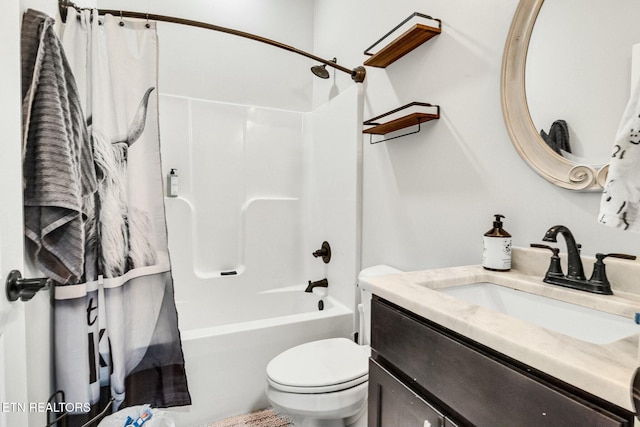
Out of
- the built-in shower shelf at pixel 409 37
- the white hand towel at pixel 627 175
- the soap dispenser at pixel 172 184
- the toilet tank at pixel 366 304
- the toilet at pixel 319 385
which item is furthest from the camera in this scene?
the soap dispenser at pixel 172 184

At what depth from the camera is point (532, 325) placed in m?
0.57

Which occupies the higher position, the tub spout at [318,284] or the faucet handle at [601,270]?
the faucet handle at [601,270]

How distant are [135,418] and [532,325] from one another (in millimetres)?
1452

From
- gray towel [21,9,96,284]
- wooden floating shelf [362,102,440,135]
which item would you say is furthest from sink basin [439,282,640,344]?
gray towel [21,9,96,284]

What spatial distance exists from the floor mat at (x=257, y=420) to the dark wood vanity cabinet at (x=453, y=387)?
98 centimetres

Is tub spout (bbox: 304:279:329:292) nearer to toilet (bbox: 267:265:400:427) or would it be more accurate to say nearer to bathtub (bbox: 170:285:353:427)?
bathtub (bbox: 170:285:353:427)

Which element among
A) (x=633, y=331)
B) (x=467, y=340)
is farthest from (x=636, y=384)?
(x=633, y=331)

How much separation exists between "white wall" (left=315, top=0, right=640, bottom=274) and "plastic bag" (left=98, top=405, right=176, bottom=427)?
1.23m

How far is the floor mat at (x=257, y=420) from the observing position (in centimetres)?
157

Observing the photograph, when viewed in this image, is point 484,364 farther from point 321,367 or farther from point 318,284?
point 318,284

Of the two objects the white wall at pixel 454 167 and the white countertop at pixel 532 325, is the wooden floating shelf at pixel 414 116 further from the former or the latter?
the white countertop at pixel 532 325

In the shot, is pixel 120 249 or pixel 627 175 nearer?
pixel 627 175

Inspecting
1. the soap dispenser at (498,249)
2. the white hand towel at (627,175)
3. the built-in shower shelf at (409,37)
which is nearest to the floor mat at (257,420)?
the soap dispenser at (498,249)

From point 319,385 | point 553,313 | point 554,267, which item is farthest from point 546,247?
point 319,385
